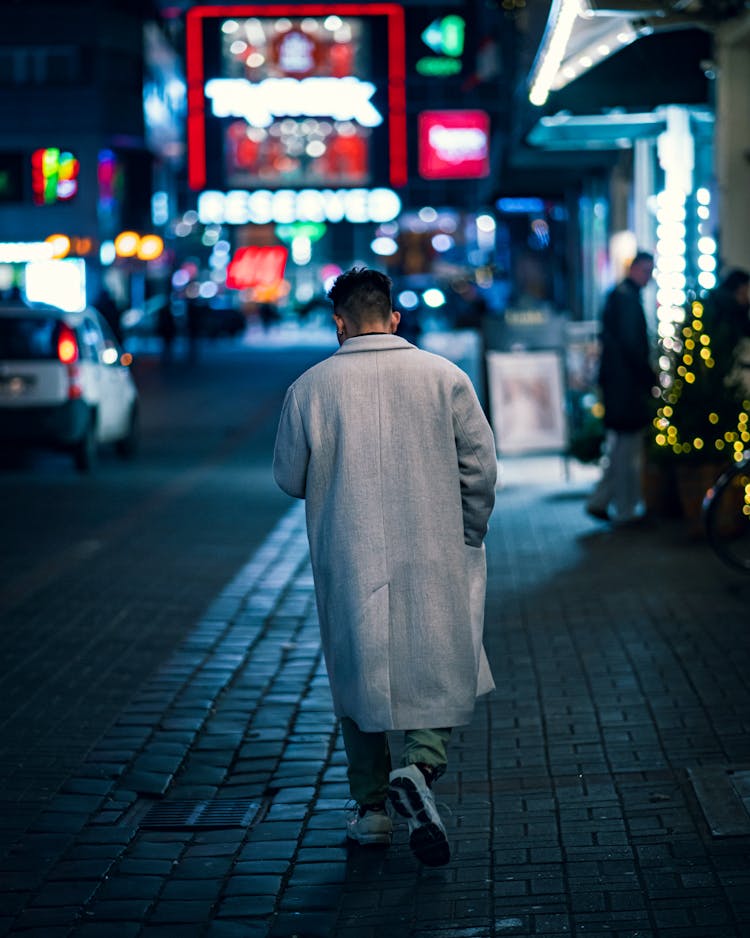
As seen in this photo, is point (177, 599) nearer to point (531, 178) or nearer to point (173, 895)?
point (173, 895)

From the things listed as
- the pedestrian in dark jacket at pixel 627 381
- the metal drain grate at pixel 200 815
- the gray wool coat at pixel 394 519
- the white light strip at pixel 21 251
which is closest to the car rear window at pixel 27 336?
the pedestrian in dark jacket at pixel 627 381

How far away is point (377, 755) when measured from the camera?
5.11 m

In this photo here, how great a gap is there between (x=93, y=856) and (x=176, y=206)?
73.9 meters

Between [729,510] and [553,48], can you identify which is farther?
[553,48]

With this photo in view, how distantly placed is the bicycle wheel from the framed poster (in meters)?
4.79

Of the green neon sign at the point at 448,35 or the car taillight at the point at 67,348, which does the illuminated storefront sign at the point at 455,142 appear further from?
the car taillight at the point at 67,348

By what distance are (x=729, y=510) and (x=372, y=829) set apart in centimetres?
522

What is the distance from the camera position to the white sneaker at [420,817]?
4.76 m

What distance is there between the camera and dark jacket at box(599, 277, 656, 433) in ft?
38.2

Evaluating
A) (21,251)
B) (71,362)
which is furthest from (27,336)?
(21,251)

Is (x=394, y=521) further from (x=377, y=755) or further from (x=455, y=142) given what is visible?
(x=455, y=142)

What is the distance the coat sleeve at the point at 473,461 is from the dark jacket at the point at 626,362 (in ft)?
22.2

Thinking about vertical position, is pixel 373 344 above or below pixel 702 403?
above

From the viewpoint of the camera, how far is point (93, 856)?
5043mm
